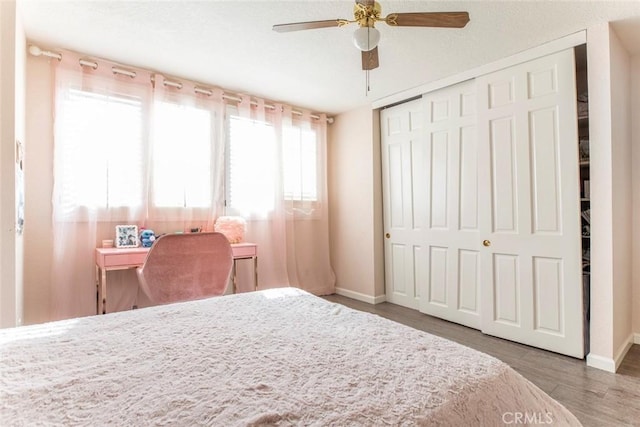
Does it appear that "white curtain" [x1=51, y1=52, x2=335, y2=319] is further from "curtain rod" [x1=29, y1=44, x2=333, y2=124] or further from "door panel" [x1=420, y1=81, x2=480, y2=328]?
"door panel" [x1=420, y1=81, x2=480, y2=328]

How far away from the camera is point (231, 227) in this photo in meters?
3.36

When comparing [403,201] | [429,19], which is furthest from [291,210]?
[429,19]

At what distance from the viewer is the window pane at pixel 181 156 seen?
3113 millimetres

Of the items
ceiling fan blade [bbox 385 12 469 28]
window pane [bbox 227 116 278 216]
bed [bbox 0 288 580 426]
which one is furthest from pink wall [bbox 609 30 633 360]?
window pane [bbox 227 116 278 216]

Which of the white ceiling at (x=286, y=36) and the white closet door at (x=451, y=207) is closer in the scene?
the white ceiling at (x=286, y=36)

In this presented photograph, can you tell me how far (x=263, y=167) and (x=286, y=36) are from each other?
1.59m

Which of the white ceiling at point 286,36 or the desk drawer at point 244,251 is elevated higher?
the white ceiling at point 286,36

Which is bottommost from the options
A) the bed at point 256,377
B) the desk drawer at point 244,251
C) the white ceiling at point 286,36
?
the bed at point 256,377

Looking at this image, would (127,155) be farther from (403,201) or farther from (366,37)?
(403,201)

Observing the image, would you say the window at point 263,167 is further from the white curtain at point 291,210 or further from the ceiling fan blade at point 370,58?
the ceiling fan blade at point 370,58

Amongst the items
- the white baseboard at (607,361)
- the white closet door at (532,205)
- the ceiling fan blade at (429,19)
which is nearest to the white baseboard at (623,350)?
the white baseboard at (607,361)

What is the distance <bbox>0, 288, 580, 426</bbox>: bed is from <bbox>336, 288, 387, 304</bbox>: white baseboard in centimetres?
283

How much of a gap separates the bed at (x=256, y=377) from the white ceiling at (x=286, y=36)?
1.98 m

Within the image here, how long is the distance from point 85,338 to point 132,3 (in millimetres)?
2049
